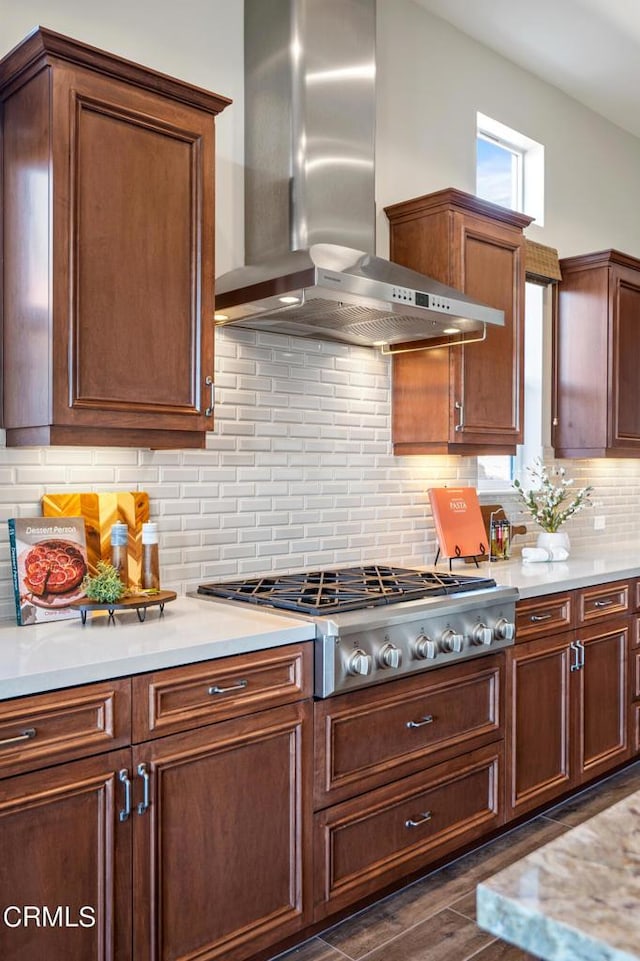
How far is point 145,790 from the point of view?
6.21 feet

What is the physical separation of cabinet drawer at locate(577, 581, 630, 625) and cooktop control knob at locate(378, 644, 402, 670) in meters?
1.26

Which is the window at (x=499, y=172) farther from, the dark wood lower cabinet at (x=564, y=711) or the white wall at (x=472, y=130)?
the dark wood lower cabinet at (x=564, y=711)

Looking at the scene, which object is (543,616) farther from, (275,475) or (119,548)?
(119,548)

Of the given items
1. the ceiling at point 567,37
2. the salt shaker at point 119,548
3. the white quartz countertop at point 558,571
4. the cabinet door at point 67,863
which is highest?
the ceiling at point 567,37

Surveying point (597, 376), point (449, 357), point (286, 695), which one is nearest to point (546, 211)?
point (597, 376)

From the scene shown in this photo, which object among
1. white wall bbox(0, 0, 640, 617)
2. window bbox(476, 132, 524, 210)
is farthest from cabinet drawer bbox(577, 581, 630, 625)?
window bbox(476, 132, 524, 210)

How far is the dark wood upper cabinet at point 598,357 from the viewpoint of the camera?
430cm

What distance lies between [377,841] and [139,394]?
153cm

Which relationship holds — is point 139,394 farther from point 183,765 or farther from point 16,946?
point 16,946

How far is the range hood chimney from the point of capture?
2.71 m

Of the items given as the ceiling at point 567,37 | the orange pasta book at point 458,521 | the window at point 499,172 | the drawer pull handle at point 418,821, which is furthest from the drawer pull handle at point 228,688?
the ceiling at point 567,37

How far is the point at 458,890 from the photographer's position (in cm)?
264

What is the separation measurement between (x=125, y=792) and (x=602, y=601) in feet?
7.89

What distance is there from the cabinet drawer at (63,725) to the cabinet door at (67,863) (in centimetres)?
3
